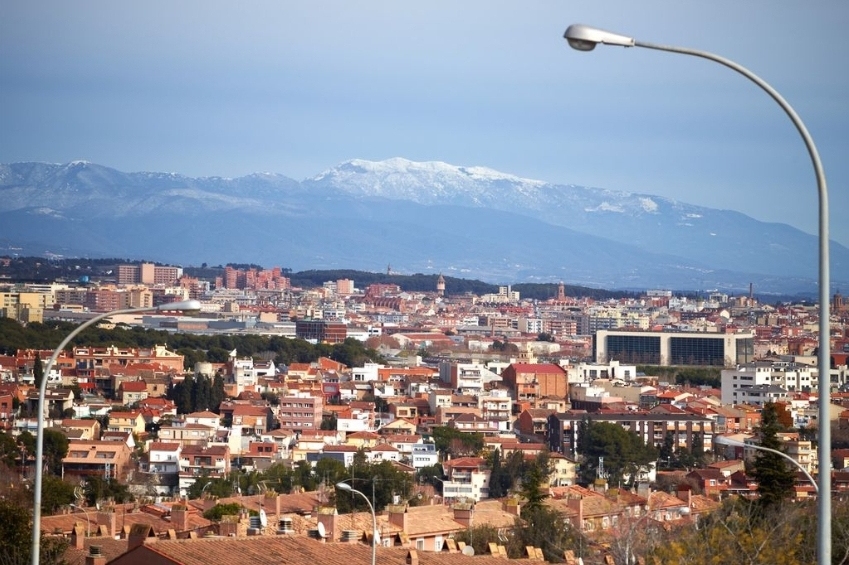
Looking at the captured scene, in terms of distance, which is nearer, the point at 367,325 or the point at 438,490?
the point at 438,490

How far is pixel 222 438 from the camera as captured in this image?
69500 millimetres

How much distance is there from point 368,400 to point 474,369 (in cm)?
896

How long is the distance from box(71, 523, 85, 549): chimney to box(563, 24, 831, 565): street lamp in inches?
625

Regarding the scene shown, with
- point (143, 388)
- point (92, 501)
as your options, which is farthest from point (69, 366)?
point (92, 501)

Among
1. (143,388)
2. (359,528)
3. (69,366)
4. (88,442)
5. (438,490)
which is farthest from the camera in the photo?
(69,366)

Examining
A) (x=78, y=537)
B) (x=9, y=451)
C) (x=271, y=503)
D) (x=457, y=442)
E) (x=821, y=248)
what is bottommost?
(x=457, y=442)

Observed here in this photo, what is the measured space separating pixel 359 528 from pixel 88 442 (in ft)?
113

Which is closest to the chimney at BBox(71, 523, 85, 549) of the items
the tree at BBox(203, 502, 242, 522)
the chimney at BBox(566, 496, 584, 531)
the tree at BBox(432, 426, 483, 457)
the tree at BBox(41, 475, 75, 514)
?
the tree at BBox(203, 502, 242, 522)

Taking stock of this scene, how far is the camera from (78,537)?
2594 cm

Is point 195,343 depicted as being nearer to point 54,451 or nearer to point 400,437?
point 400,437

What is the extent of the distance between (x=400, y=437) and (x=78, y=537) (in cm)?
4495

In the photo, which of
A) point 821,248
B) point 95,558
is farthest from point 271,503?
point 821,248

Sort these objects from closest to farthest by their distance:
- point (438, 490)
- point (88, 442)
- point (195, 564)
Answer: point (195, 564) < point (438, 490) < point (88, 442)

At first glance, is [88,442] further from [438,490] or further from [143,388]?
→ [143,388]
